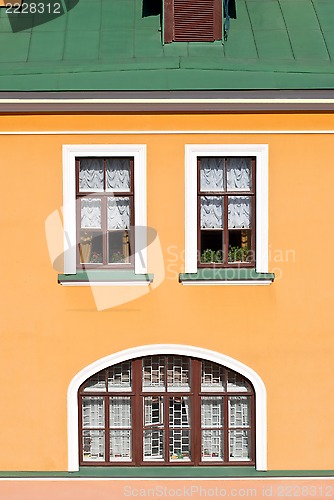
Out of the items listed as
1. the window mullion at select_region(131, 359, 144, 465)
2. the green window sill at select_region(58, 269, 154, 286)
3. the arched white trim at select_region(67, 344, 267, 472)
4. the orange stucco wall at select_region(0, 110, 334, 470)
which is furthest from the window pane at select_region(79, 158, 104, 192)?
the window mullion at select_region(131, 359, 144, 465)

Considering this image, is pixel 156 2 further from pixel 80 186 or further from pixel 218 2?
pixel 80 186

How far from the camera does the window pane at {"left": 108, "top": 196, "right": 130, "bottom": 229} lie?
9.73 m

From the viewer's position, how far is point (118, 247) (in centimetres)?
976

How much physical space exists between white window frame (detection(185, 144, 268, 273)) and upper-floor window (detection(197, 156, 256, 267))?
0.15 metres

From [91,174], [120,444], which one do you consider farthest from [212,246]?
[120,444]

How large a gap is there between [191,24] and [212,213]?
9.86 ft

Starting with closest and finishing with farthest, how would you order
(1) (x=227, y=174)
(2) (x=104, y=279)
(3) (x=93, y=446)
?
(2) (x=104, y=279) → (1) (x=227, y=174) → (3) (x=93, y=446)

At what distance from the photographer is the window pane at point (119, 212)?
973cm

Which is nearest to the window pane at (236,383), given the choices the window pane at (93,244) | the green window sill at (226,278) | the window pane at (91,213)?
the green window sill at (226,278)

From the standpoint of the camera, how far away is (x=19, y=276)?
953cm

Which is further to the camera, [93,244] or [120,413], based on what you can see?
[120,413]

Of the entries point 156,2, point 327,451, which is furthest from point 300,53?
point 327,451

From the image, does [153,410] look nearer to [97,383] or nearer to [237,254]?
[97,383]

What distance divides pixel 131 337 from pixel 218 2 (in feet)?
17.7
